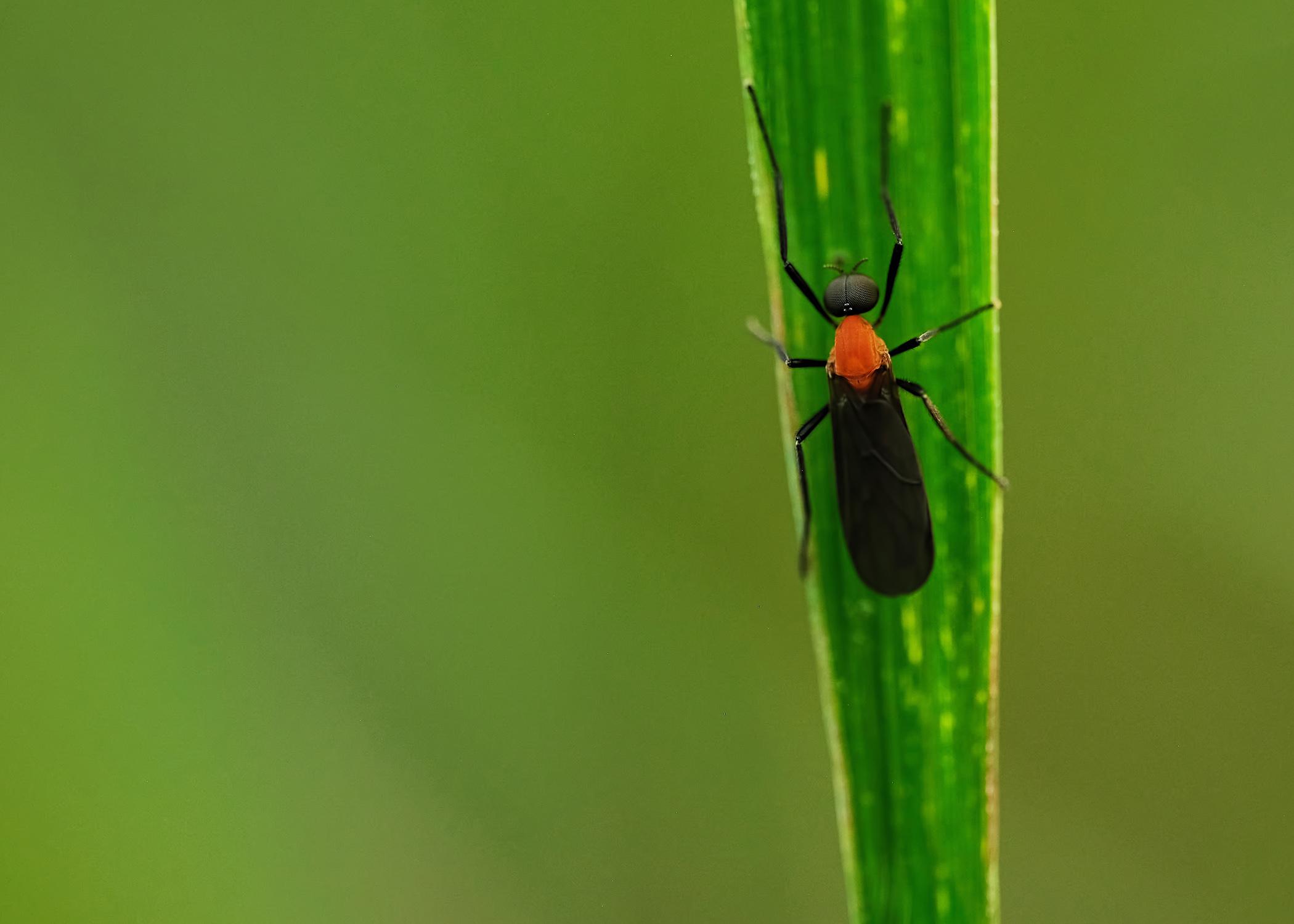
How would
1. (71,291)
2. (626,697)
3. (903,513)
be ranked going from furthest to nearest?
(626,697) → (71,291) → (903,513)

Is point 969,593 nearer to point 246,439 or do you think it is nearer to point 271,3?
point 246,439

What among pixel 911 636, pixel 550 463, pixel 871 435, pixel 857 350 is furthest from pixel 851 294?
pixel 550 463

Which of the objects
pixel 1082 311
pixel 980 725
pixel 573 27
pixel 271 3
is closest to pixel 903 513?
pixel 980 725

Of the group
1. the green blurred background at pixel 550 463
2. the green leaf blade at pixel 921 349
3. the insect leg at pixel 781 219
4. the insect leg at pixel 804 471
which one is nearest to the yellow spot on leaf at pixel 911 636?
the green leaf blade at pixel 921 349

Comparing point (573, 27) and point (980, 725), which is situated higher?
point (573, 27)

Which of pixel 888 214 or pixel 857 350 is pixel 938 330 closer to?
pixel 888 214

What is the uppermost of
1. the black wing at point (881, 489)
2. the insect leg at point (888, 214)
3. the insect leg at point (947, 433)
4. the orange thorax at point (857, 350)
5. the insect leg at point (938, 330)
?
the insect leg at point (888, 214)

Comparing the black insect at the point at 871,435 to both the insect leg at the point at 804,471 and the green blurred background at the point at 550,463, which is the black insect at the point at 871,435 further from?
the green blurred background at the point at 550,463
